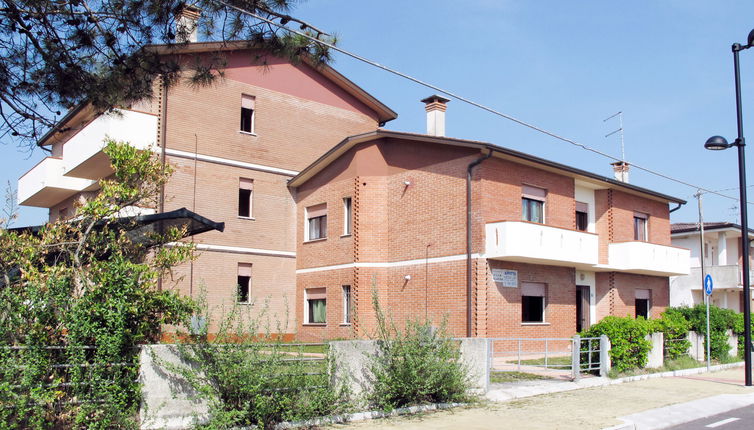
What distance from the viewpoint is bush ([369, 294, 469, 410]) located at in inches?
431

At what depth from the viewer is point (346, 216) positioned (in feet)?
84.8

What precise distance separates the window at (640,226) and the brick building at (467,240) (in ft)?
0.25

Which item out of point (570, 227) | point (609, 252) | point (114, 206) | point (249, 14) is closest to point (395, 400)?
point (114, 206)

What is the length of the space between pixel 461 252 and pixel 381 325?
11.1 m

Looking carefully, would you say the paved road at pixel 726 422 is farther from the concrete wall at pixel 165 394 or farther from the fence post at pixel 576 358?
the concrete wall at pixel 165 394

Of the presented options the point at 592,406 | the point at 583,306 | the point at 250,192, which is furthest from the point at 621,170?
the point at 592,406

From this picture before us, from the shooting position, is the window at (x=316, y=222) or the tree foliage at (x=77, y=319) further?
the window at (x=316, y=222)

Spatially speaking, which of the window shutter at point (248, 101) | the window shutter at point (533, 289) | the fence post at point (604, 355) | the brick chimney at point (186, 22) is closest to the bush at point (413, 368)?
the brick chimney at point (186, 22)

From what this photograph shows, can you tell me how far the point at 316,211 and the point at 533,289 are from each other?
29.8ft

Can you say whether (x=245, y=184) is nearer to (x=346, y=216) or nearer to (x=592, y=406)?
(x=346, y=216)

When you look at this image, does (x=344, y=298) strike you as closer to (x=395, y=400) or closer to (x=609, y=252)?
(x=609, y=252)

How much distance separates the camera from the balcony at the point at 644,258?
26047 mm

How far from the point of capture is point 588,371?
16.1 metres

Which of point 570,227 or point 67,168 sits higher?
point 67,168
